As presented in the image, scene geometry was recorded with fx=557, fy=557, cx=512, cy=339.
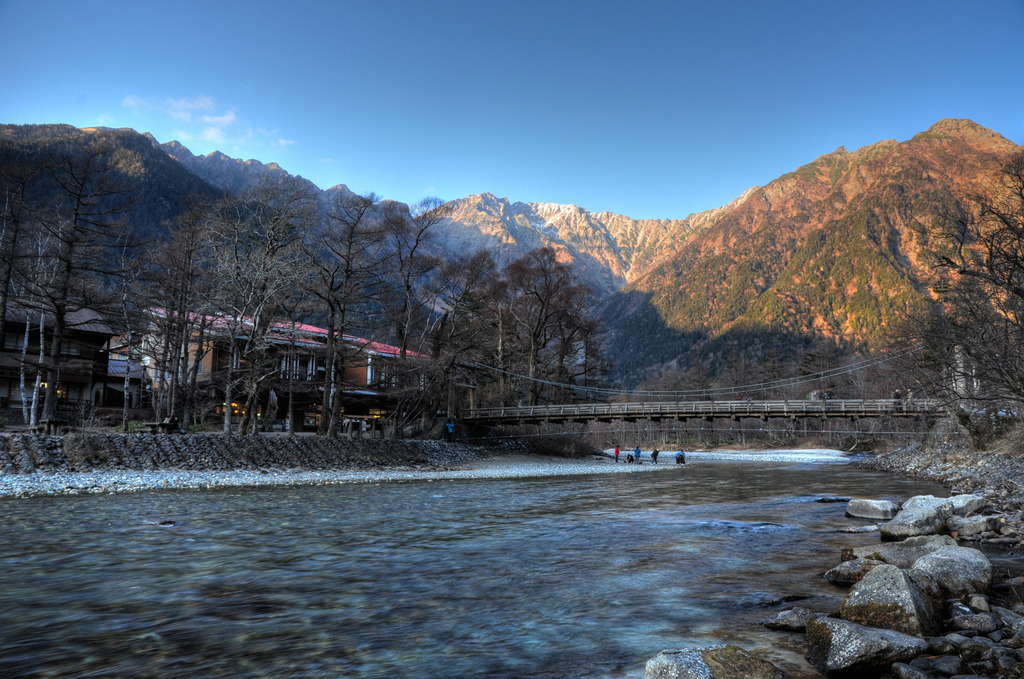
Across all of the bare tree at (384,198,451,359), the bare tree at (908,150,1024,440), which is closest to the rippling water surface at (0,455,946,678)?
the bare tree at (908,150,1024,440)

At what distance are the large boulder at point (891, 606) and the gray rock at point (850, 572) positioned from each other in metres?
1.60

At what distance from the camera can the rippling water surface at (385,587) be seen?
14.1ft

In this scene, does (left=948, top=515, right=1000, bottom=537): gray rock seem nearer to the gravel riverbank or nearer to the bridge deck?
the gravel riverbank

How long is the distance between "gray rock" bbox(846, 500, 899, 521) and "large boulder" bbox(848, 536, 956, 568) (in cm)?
450

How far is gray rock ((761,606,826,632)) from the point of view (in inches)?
190

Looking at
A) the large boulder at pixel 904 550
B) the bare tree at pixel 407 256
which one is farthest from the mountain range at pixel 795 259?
the large boulder at pixel 904 550

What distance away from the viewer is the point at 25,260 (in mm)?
20078

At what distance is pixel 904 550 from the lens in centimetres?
722

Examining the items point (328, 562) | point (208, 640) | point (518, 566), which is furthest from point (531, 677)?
point (328, 562)

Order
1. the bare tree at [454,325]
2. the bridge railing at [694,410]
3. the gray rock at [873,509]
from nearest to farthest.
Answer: the gray rock at [873,509]
the bare tree at [454,325]
the bridge railing at [694,410]

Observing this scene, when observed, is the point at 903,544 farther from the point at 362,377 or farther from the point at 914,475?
the point at 362,377

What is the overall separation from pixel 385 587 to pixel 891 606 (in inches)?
194

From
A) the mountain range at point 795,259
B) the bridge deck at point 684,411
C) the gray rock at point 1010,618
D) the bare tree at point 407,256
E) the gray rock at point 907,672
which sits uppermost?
the mountain range at point 795,259

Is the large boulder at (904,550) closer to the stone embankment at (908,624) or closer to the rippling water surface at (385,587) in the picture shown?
the stone embankment at (908,624)
